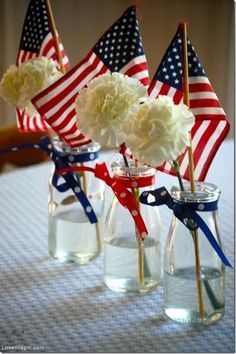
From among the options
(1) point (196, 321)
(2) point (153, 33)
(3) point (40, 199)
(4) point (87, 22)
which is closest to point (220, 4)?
(2) point (153, 33)

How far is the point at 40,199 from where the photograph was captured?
4.63 feet

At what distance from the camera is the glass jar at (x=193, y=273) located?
90 centimetres

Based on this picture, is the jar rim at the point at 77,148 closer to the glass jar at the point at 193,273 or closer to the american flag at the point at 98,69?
the american flag at the point at 98,69

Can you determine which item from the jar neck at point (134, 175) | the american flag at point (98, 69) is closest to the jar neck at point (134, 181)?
the jar neck at point (134, 175)

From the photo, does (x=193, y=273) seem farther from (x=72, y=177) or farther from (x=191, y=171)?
(x=72, y=177)

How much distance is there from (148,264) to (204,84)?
0.94ft

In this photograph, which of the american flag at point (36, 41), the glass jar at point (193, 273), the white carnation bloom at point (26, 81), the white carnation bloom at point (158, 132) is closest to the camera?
the white carnation bloom at point (158, 132)

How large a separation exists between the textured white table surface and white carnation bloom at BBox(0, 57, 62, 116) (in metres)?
0.26

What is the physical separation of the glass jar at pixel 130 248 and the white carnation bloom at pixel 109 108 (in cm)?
A: 12

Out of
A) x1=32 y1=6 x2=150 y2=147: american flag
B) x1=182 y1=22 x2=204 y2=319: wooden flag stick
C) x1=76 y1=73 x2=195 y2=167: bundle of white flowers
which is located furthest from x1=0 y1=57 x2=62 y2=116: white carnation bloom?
x1=182 y1=22 x2=204 y2=319: wooden flag stick

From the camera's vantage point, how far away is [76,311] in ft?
3.10

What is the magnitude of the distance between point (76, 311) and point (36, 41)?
1.57 ft

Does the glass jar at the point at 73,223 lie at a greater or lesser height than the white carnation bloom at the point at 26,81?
lesser

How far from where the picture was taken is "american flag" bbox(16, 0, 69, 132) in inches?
44.8
